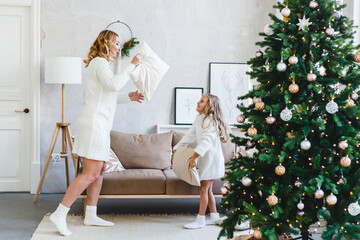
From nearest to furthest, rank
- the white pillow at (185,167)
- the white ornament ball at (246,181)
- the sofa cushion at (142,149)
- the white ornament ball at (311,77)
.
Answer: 1. the white ornament ball at (311,77)
2. the white ornament ball at (246,181)
3. the white pillow at (185,167)
4. the sofa cushion at (142,149)

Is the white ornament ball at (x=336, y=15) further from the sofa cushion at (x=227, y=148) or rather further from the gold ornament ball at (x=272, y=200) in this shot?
the sofa cushion at (x=227, y=148)

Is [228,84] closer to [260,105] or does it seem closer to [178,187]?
[178,187]

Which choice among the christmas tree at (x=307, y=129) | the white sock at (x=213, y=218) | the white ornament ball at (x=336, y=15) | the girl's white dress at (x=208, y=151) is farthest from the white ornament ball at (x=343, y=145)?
the white sock at (x=213, y=218)

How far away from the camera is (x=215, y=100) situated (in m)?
4.20

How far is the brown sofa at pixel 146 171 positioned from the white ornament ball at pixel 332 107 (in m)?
2.03

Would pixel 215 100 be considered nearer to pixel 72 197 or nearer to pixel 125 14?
pixel 72 197

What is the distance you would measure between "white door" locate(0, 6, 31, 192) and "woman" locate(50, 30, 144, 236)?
1884 mm

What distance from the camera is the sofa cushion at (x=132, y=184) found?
4.48m

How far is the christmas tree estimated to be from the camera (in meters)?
2.77

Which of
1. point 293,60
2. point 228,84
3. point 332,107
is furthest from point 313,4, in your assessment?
point 228,84

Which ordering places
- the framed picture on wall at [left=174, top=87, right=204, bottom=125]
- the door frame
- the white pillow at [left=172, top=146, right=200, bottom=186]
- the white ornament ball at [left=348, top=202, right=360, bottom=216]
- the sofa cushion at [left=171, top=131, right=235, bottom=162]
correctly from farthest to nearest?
the framed picture on wall at [left=174, top=87, right=204, bottom=125] → the door frame → the sofa cushion at [left=171, top=131, right=235, bottom=162] → the white pillow at [left=172, top=146, right=200, bottom=186] → the white ornament ball at [left=348, top=202, right=360, bottom=216]

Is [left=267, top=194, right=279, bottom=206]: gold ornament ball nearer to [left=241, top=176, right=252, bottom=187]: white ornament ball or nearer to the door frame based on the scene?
[left=241, top=176, right=252, bottom=187]: white ornament ball

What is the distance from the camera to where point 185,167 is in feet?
14.1

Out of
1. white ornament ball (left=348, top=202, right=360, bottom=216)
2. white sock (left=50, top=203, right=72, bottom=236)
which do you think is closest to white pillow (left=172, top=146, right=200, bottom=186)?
white sock (left=50, top=203, right=72, bottom=236)
